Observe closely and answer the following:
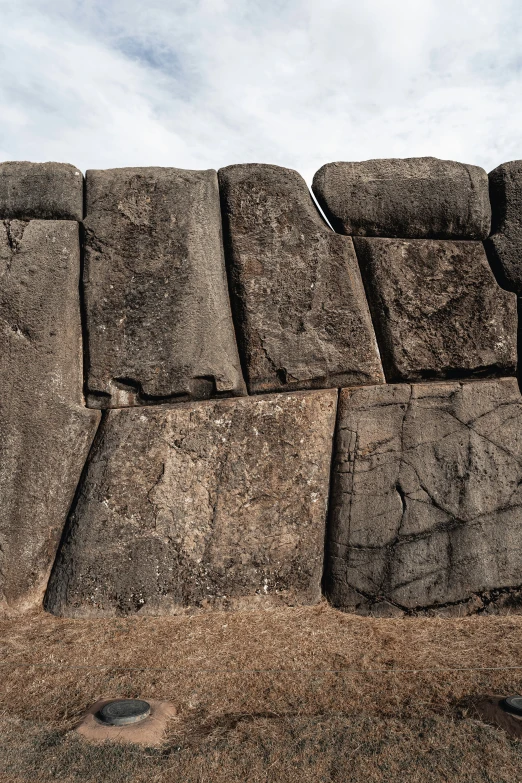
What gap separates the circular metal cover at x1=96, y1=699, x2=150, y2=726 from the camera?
90.0 inches

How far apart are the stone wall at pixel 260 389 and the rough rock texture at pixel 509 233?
1 cm

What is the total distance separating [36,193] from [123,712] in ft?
9.26

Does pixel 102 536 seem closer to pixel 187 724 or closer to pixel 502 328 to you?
pixel 187 724

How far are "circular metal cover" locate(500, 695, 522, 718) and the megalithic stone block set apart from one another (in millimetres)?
2352

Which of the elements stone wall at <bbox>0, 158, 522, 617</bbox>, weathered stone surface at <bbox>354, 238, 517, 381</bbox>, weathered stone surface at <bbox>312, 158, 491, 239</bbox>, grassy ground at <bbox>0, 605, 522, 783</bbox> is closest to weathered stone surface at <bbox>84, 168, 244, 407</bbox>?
stone wall at <bbox>0, 158, 522, 617</bbox>

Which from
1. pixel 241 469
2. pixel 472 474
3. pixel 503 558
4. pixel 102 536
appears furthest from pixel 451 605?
pixel 102 536

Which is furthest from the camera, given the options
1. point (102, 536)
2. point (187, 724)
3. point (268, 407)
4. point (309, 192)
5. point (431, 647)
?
point (309, 192)

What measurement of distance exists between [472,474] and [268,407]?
3.81 feet

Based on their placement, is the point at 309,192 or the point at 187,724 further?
the point at 309,192

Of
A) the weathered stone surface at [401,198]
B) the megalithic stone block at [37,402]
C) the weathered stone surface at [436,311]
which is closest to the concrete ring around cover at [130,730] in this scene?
the megalithic stone block at [37,402]

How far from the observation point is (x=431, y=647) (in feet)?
10.1

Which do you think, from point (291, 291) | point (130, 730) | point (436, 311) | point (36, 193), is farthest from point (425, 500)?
point (36, 193)

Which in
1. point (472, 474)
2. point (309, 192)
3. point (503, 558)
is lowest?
point (503, 558)

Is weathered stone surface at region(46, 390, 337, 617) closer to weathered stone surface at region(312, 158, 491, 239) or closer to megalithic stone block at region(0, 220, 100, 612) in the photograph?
megalithic stone block at region(0, 220, 100, 612)
